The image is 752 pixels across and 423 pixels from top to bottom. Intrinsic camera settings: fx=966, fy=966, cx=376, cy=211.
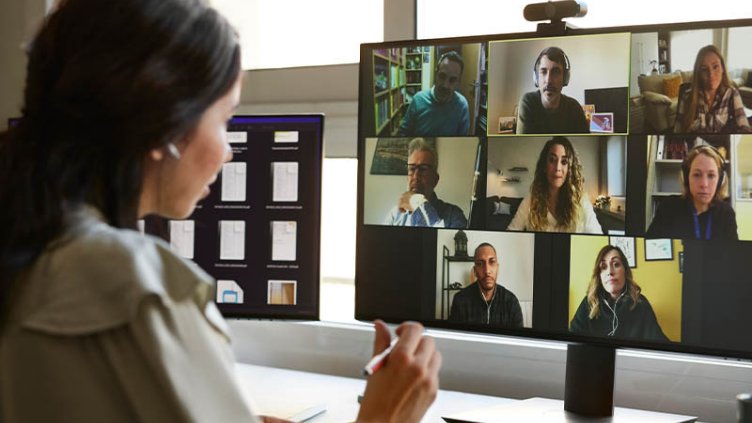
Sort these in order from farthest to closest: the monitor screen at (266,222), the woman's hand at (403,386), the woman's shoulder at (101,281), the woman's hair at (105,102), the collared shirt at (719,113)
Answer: the monitor screen at (266,222) < the collared shirt at (719,113) < the woman's hand at (403,386) < the woman's hair at (105,102) < the woman's shoulder at (101,281)

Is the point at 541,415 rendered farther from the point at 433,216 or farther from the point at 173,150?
the point at 173,150

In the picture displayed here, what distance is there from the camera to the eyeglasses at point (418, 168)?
145 cm

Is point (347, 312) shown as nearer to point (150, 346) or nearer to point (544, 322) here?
point (544, 322)

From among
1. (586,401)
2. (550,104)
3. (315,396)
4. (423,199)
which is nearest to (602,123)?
(550,104)

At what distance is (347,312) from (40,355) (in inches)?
53.0

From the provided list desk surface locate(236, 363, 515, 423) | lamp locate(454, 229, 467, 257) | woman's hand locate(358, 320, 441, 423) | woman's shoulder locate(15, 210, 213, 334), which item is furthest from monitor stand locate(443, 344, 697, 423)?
woman's shoulder locate(15, 210, 213, 334)

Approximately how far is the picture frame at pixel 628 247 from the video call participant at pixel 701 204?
52mm

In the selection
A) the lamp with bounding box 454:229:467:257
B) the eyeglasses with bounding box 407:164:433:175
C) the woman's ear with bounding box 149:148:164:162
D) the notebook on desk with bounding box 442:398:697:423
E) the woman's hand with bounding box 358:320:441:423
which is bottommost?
the notebook on desk with bounding box 442:398:697:423

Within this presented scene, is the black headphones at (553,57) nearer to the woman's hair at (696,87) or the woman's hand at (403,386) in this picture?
the woman's hair at (696,87)

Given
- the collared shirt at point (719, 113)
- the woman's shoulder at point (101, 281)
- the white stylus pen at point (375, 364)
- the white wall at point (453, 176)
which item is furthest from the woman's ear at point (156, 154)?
the collared shirt at point (719, 113)

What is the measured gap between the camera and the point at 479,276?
55.4 inches

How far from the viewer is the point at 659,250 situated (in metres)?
1.29

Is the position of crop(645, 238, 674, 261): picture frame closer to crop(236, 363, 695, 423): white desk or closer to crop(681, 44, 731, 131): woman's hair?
crop(681, 44, 731, 131): woman's hair

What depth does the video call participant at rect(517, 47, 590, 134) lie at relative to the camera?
1.34 m
